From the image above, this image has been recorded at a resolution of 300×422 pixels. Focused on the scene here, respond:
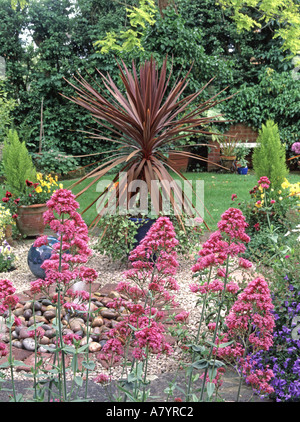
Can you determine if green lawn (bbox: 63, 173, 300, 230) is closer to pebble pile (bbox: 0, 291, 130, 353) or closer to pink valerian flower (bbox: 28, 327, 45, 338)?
pebble pile (bbox: 0, 291, 130, 353)

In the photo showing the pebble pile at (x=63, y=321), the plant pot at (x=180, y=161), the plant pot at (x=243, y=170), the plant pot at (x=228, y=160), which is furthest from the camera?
the plant pot at (x=228, y=160)

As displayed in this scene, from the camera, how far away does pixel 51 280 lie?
59.9 inches

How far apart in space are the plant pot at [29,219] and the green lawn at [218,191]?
2.42ft

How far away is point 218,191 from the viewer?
7660 mm

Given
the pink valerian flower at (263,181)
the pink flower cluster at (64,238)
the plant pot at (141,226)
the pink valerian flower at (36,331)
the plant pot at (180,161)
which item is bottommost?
the pink valerian flower at (36,331)

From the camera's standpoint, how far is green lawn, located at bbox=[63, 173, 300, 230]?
250 inches

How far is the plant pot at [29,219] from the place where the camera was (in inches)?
206

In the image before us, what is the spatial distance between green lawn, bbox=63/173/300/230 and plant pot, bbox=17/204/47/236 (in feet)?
2.42

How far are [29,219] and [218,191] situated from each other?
3.54 meters
